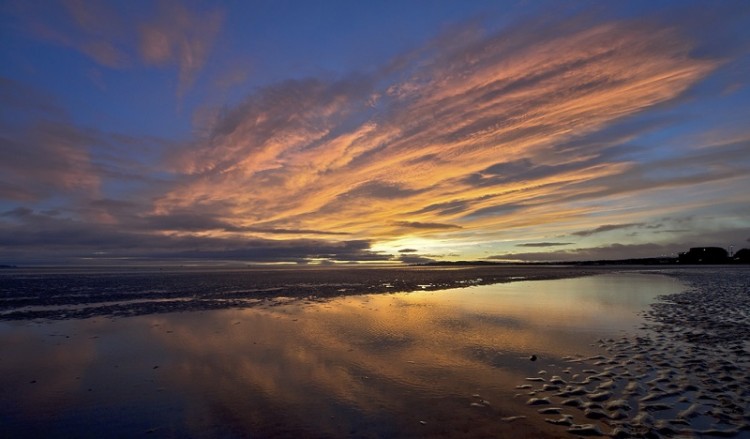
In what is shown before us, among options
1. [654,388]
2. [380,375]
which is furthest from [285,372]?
[654,388]

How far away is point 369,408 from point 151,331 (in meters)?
12.8

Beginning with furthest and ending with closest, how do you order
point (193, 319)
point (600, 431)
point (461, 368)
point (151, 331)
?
1. point (193, 319)
2. point (151, 331)
3. point (461, 368)
4. point (600, 431)

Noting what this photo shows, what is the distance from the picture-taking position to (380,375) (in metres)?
10.8

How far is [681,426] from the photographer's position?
7113 millimetres

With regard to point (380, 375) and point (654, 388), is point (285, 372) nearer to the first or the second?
point (380, 375)

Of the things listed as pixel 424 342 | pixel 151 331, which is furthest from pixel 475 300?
pixel 151 331

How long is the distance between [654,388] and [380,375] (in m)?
6.43

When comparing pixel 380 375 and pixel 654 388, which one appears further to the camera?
pixel 380 375

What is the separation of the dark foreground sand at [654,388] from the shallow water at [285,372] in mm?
661

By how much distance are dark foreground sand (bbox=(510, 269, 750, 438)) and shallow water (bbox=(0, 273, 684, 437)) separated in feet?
2.17

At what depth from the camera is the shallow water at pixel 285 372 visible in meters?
7.79

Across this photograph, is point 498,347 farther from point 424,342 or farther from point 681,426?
point 681,426

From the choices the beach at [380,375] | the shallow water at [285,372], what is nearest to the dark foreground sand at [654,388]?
the beach at [380,375]

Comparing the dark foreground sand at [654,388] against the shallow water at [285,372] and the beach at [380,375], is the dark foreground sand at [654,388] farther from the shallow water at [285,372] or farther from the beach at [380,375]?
the shallow water at [285,372]
